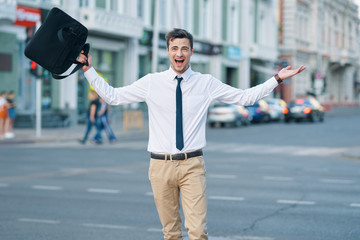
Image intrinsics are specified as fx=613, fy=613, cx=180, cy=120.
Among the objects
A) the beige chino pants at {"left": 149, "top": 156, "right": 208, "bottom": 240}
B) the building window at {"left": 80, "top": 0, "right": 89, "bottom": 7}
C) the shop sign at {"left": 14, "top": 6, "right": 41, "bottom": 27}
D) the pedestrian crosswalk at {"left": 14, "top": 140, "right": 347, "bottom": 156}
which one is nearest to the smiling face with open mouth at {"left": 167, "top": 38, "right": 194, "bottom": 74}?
the beige chino pants at {"left": 149, "top": 156, "right": 208, "bottom": 240}

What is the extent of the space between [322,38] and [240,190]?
6400 centimetres

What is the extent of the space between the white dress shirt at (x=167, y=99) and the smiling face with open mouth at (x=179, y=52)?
80 mm

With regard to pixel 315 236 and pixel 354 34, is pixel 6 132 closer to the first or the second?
pixel 315 236

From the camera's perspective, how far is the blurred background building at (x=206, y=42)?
28703mm

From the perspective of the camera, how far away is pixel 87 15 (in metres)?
30.5

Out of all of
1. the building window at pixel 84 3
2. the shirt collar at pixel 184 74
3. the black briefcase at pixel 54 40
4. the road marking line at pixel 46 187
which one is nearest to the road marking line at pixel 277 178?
the road marking line at pixel 46 187

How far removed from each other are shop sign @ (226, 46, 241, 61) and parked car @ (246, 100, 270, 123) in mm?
10289

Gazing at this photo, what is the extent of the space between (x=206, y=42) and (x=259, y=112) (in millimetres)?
9564

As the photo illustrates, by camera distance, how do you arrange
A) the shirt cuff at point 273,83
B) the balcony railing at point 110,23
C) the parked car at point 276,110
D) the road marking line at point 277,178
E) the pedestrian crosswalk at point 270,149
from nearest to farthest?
the shirt cuff at point 273,83 → the road marking line at point 277,178 → the pedestrian crosswalk at point 270,149 → the balcony railing at point 110,23 → the parked car at point 276,110

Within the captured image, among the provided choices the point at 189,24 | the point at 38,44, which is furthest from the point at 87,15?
the point at 38,44

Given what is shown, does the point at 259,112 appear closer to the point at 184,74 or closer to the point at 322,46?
the point at 184,74

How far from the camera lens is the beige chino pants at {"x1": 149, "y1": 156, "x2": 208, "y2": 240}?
4742mm

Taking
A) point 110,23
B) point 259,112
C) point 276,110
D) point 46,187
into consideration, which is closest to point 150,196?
point 46,187

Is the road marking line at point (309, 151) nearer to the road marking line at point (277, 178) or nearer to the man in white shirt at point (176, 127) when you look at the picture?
the road marking line at point (277, 178)
